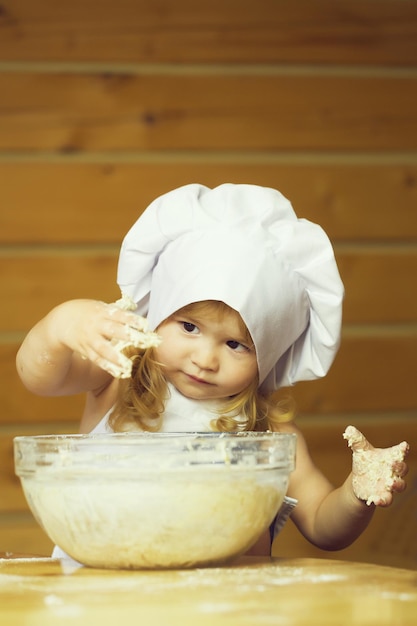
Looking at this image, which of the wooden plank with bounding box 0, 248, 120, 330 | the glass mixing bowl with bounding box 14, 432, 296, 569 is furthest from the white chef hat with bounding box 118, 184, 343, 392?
the wooden plank with bounding box 0, 248, 120, 330

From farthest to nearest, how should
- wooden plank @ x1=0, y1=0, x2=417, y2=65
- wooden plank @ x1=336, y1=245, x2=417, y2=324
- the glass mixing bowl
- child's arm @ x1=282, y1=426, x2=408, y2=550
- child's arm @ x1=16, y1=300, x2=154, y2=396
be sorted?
wooden plank @ x1=336, y1=245, x2=417, y2=324 → wooden plank @ x1=0, y1=0, x2=417, y2=65 → child's arm @ x1=282, y1=426, x2=408, y2=550 → child's arm @ x1=16, y1=300, x2=154, y2=396 → the glass mixing bowl

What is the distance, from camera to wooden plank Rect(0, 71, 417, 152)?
217 cm

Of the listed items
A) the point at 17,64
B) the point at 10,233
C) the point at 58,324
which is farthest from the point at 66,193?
the point at 58,324

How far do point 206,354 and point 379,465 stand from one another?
1.04ft

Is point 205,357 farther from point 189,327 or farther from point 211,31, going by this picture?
point 211,31

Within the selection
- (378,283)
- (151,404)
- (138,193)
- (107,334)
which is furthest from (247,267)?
(378,283)

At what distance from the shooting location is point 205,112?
7.27 ft

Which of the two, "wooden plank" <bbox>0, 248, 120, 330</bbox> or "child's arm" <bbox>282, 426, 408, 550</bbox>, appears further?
"wooden plank" <bbox>0, 248, 120, 330</bbox>

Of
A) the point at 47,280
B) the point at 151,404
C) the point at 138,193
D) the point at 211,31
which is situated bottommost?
the point at 151,404

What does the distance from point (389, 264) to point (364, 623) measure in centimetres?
167

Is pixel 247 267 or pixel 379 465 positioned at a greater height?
pixel 247 267

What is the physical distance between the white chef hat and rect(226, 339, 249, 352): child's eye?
0.08ft

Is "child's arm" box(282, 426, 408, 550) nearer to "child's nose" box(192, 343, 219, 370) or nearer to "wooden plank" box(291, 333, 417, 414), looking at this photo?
"child's nose" box(192, 343, 219, 370)

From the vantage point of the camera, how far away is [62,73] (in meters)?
2.17
